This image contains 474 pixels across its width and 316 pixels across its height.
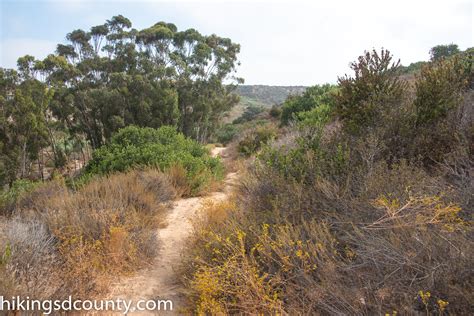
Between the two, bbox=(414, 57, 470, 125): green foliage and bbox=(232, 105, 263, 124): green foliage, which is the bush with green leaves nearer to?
bbox=(414, 57, 470, 125): green foliage

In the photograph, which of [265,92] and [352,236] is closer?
[352,236]

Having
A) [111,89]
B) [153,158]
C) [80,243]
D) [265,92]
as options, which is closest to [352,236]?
[80,243]

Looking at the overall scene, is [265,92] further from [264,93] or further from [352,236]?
[352,236]

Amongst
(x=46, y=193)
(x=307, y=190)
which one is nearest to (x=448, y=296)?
(x=307, y=190)

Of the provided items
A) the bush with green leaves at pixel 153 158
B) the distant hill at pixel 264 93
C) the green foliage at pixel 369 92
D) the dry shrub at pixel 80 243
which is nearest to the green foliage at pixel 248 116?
the distant hill at pixel 264 93

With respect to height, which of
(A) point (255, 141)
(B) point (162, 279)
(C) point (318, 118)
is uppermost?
(C) point (318, 118)

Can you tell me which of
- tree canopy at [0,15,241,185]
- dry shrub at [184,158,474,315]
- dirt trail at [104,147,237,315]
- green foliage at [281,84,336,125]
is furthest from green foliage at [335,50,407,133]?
tree canopy at [0,15,241,185]

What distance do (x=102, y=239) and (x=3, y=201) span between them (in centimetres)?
562

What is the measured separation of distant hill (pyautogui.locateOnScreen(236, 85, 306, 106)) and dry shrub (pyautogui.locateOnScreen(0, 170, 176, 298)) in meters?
72.7

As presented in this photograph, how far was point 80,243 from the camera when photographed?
3734 mm

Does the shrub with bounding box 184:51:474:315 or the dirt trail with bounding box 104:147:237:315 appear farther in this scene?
the dirt trail with bounding box 104:147:237:315

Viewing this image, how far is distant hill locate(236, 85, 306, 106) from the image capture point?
7862 cm

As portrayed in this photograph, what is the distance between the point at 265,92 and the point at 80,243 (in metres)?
87.3

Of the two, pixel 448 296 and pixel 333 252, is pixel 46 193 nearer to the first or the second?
pixel 333 252
